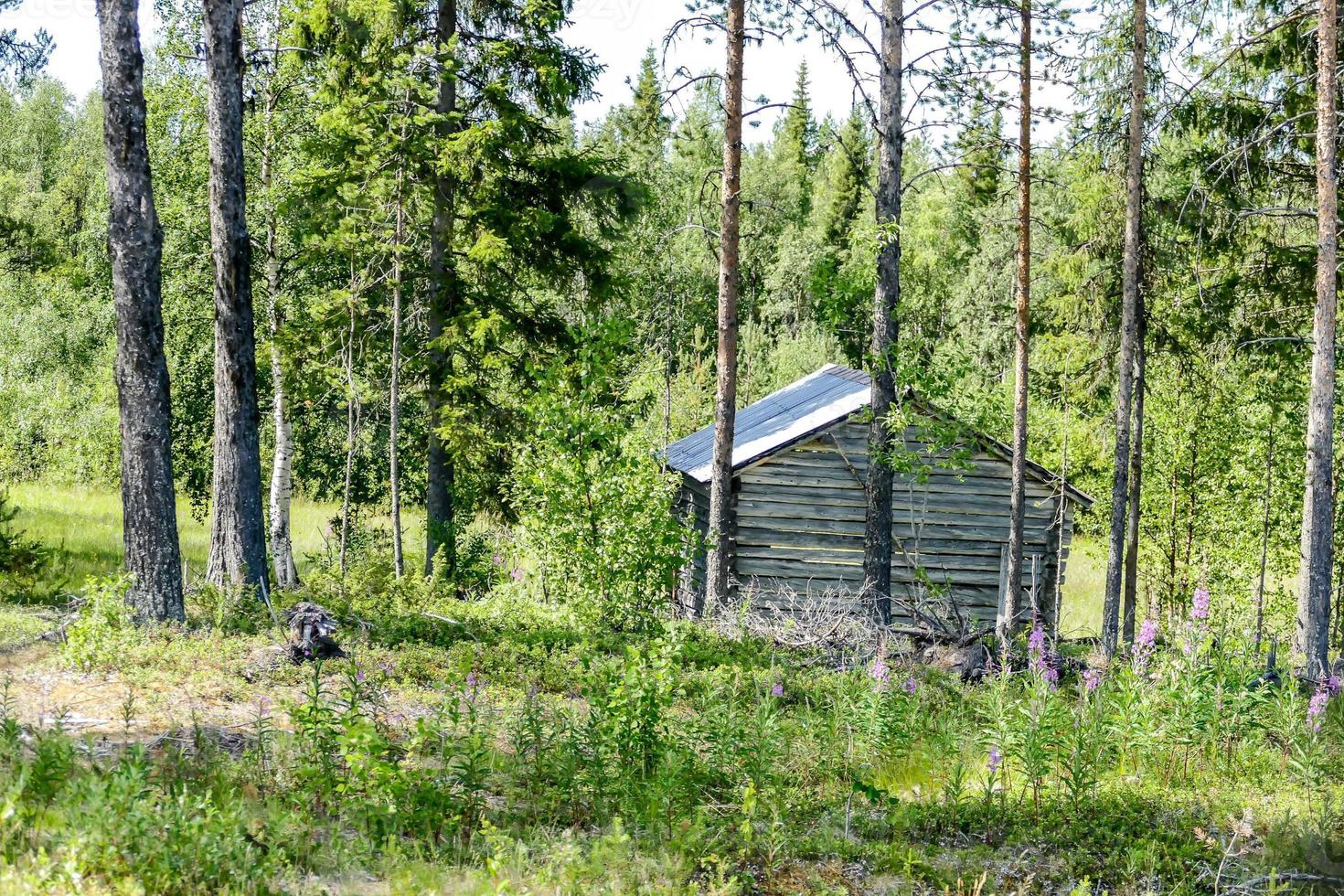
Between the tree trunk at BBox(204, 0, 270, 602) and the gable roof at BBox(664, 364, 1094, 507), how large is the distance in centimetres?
736

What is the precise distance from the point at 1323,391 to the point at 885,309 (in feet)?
16.0

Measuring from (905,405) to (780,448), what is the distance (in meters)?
4.57

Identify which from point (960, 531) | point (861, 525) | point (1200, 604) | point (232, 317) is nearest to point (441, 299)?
point (232, 317)

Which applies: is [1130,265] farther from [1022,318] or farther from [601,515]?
[601,515]

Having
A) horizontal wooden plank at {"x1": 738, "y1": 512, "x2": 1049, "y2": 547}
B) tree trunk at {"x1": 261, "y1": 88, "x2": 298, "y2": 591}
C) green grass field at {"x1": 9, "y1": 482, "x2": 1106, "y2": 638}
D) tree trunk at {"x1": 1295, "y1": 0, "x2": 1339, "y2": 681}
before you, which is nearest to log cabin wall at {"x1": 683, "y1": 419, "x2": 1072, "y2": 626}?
horizontal wooden plank at {"x1": 738, "y1": 512, "x2": 1049, "y2": 547}

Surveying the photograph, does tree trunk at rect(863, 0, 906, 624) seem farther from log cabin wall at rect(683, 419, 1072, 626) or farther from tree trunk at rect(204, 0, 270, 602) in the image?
tree trunk at rect(204, 0, 270, 602)

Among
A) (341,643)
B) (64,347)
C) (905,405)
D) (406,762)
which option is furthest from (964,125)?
(64,347)

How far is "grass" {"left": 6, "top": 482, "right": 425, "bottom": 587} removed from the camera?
1753cm

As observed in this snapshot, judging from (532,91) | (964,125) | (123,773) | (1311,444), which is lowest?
(123,773)

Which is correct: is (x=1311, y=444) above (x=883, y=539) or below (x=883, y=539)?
above

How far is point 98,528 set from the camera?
2122 centimetres

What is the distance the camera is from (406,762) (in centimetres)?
632

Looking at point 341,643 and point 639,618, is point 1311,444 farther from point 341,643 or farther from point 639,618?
point 341,643

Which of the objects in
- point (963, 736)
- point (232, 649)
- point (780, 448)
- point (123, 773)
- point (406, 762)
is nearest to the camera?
point (123, 773)
